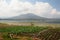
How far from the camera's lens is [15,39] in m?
1.97

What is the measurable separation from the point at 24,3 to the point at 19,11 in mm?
150


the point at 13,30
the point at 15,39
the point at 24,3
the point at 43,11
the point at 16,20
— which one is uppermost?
the point at 24,3

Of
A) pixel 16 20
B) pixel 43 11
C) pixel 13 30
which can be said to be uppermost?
pixel 43 11

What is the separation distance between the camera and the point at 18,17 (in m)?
2.04

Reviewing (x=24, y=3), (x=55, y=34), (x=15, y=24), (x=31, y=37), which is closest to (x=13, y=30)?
(x=15, y=24)

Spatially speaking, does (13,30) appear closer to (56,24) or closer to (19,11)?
(19,11)

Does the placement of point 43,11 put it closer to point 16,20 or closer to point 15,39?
point 16,20

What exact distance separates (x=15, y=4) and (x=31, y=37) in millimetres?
575

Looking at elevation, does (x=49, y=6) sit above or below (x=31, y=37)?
above

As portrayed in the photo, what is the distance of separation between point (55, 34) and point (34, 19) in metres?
0.40

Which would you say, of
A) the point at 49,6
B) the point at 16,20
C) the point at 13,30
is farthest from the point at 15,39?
the point at 49,6

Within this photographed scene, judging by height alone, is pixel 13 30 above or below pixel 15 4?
below

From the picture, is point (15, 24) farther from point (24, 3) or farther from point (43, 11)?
point (43, 11)

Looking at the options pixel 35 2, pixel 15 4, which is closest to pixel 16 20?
pixel 15 4
